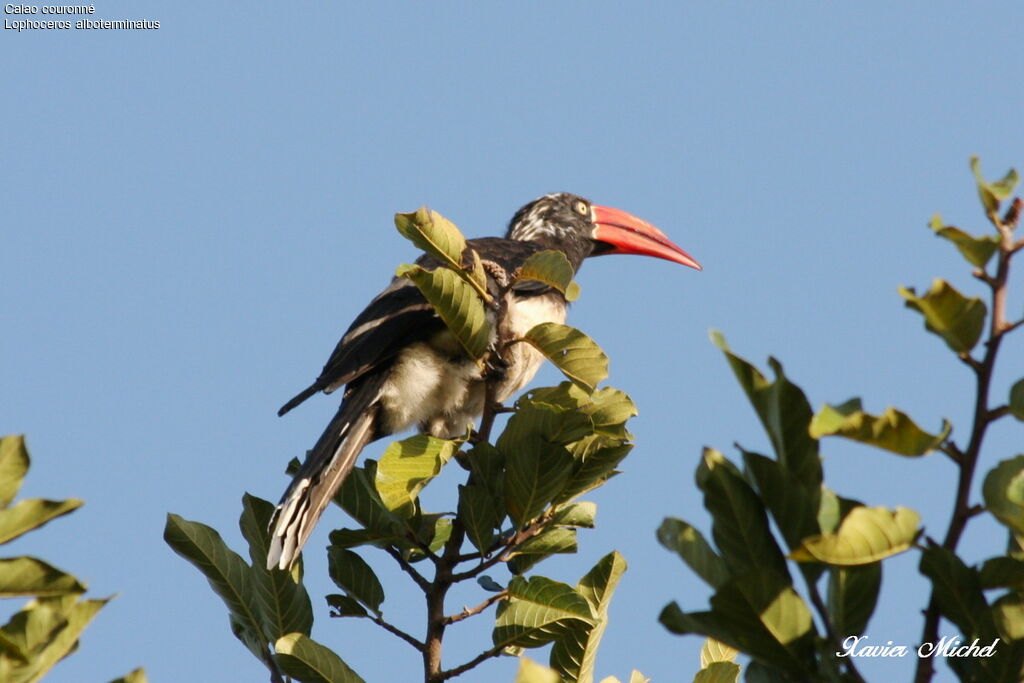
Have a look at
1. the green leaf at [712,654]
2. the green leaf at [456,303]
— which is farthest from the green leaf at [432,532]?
the green leaf at [712,654]

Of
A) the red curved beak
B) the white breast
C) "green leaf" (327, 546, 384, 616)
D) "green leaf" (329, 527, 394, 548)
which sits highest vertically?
the red curved beak

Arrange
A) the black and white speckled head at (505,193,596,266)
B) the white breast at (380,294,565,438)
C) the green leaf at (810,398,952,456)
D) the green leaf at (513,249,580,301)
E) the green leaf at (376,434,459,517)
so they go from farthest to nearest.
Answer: the black and white speckled head at (505,193,596,266)
the white breast at (380,294,565,438)
the green leaf at (376,434,459,517)
the green leaf at (513,249,580,301)
the green leaf at (810,398,952,456)

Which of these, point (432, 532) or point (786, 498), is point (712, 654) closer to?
point (432, 532)

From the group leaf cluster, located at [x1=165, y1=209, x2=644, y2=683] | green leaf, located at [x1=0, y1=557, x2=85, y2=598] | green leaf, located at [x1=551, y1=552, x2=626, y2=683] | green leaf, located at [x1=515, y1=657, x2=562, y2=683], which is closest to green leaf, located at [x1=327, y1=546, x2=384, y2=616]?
leaf cluster, located at [x1=165, y1=209, x2=644, y2=683]

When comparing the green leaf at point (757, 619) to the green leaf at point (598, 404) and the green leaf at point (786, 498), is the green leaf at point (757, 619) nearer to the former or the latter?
the green leaf at point (786, 498)

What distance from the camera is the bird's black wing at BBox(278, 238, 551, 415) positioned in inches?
167

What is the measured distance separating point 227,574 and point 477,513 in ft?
2.05

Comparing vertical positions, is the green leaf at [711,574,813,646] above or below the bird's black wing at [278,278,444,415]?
below

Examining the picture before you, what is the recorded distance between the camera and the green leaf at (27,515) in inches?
80.4

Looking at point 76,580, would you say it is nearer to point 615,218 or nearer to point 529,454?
point 529,454

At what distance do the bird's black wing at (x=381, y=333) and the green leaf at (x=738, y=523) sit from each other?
255cm

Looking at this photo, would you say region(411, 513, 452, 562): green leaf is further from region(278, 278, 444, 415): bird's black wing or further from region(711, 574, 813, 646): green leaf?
region(711, 574, 813, 646): green leaf

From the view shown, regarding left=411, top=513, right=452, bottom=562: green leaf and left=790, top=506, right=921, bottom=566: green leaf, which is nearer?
left=790, top=506, right=921, bottom=566: green leaf

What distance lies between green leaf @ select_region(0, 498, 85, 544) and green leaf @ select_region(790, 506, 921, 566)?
1.16 m
